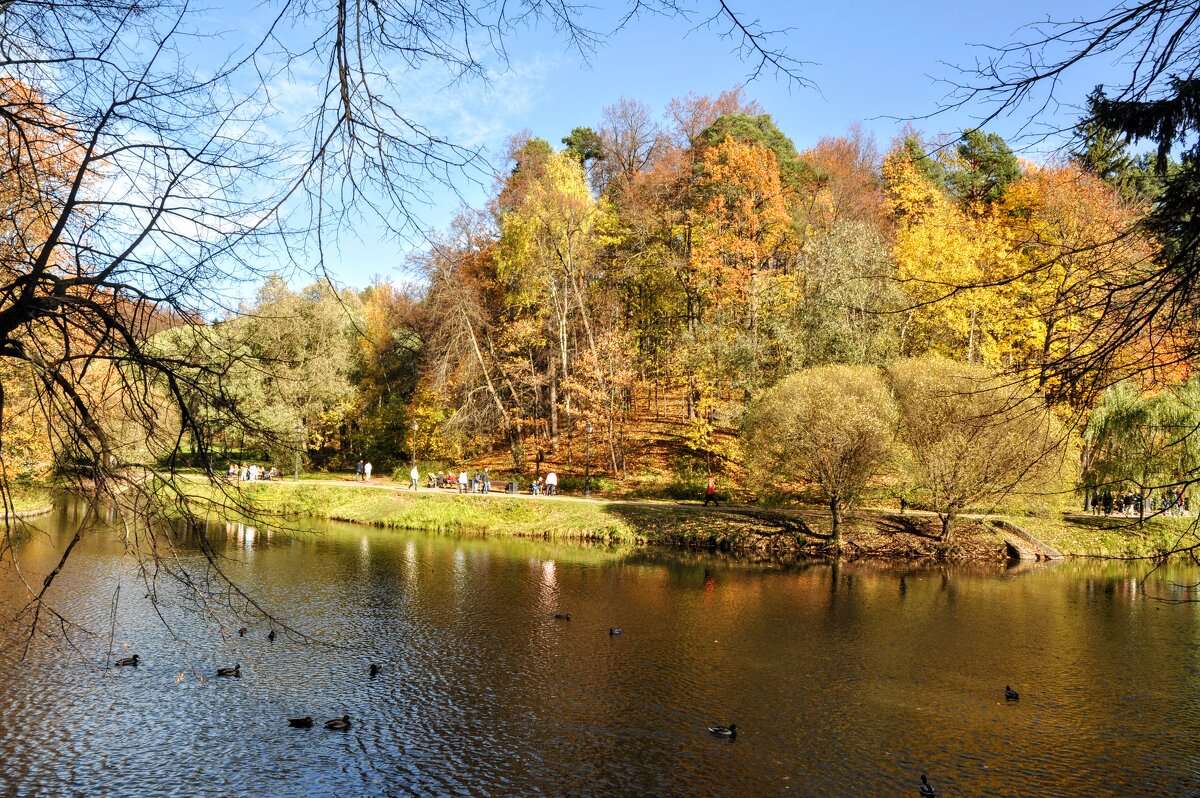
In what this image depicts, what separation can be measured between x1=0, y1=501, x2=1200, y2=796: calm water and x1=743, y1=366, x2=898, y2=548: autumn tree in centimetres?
607

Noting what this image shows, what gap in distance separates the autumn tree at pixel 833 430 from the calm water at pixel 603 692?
19.9 feet

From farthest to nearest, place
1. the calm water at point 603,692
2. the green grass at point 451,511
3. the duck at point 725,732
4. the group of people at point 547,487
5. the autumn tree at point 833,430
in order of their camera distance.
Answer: the group of people at point 547,487
the green grass at point 451,511
the autumn tree at point 833,430
the duck at point 725,732
the calm water at point 603,692

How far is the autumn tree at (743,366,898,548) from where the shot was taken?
94.0 feet

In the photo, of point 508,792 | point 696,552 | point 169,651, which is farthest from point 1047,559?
point 169,651

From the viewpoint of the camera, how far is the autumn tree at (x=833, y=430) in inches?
1128

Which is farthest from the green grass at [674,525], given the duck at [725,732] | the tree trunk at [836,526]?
the duck at [725,732]

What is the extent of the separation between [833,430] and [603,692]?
17.2m

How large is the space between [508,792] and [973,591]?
752 inches

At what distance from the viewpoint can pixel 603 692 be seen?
47.8 feet

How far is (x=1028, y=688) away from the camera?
15281 mm

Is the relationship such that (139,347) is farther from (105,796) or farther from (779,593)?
(779,593)

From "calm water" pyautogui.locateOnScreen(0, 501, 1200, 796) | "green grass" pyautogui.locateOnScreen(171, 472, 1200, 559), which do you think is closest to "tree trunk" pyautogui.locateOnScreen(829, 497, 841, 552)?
"green grass" pyautogui.locateOnScreen(171, 472, 1200, 559)

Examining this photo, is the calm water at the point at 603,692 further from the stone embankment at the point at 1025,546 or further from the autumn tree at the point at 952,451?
the stone embankment at the point at 1025,546

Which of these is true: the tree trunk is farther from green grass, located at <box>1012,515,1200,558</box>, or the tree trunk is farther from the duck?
the duck
